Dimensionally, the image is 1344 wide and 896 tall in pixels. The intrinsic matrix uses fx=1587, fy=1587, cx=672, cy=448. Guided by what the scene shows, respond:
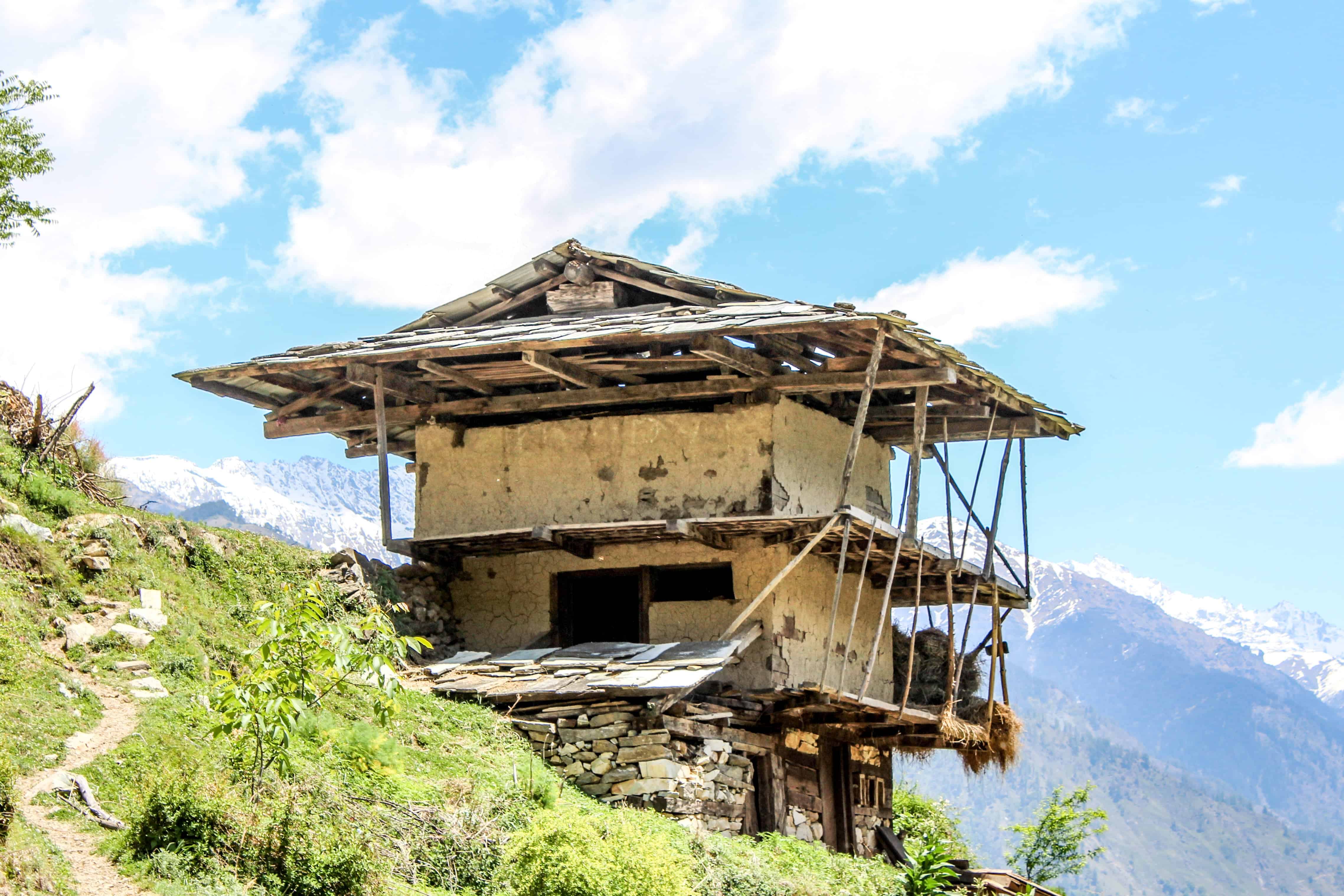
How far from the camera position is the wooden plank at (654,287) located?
18906mm

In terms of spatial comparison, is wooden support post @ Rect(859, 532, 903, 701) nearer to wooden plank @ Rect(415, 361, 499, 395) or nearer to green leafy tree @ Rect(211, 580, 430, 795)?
wooden plank @ Rect(415, 361, 499, 395)

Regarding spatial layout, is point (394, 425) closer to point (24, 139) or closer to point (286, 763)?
point (24, 139)

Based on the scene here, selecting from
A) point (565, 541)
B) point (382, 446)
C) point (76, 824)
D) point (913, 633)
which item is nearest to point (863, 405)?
point (913, 633)

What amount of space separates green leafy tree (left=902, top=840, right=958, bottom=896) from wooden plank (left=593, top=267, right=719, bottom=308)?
6.70 m

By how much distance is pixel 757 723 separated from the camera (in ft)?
59.8

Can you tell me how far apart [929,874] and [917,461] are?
4.79m

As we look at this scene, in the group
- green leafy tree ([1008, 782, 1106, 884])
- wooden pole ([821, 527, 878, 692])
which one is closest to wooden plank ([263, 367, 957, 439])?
wooden pole ([821, 527, 878, 692])

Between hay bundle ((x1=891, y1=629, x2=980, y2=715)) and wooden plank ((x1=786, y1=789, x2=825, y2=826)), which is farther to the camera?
hay bundle ((x1=891, y1=629, x2=980, y2=715))

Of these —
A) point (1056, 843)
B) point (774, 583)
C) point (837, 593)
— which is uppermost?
point (774, 583)

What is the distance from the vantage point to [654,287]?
19250mm

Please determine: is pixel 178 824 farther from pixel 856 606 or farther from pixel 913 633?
pixel 913 633

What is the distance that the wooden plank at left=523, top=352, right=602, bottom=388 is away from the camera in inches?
688

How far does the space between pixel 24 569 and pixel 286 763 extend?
15.9 ft

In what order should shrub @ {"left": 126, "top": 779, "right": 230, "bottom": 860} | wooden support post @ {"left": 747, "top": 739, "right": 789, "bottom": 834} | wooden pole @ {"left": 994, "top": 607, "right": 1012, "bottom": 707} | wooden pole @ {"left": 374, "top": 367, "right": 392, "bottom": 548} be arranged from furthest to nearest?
wooden pole @ {"left": 994, "top": 607, "right": 1012, "bottom": 707}, wooden pole @ {"left": 374, "top": 367, "right": 392, "bottom": 548}, wooden support post @ {"left": 747, "top": 739, "right": 789, "bottom": 834}, shrub @ {"left": 126, "top": 779, "right": 230, "bottom": 860}
